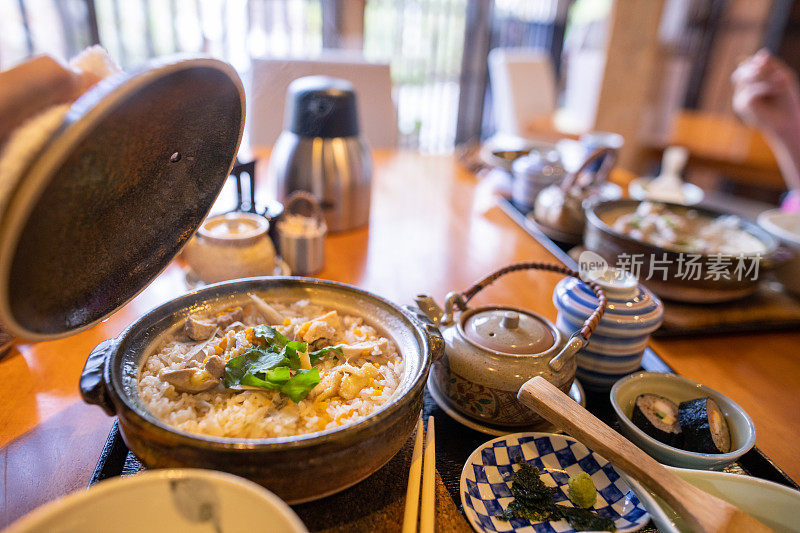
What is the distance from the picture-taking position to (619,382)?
1.06 m

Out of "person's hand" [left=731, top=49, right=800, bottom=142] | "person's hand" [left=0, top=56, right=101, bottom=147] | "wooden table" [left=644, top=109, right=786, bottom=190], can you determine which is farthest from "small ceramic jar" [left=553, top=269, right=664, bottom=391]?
"wooden table" [left=644, top=109, right=786, bottom=190]

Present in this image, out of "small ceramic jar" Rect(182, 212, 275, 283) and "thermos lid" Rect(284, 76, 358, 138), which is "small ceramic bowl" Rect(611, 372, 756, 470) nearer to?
"small ceramic jar" Rect(182, 212, 275, 283)

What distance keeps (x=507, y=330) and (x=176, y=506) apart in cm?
70

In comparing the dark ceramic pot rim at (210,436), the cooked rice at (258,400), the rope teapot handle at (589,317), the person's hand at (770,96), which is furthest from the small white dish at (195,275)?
the person's hand at (770,96)

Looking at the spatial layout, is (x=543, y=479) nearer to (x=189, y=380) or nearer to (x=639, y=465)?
(x=639, y=465)

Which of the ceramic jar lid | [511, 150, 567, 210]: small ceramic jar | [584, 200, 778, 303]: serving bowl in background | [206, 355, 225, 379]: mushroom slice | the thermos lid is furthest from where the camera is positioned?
[511, 150, 567, 210]: small ceramic jar

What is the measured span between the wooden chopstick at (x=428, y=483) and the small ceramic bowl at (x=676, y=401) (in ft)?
1.21

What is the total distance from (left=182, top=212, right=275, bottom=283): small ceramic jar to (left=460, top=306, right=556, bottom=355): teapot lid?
24.8 inches

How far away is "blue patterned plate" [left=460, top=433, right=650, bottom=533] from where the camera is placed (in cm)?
80

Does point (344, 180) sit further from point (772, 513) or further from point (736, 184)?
point (736, 184)

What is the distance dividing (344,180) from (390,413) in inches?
50.7

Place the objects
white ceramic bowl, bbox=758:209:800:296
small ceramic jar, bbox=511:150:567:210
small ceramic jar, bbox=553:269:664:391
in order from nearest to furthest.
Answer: small ceramic jar, bbox=553:269:664:391, white ceramic bowl, bbox=758:209:800:296, small ceramic jar, bbox=511:150:567:210

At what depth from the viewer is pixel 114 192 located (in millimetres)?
797

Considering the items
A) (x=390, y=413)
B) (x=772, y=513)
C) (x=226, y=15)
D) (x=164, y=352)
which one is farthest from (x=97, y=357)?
(x=226, y=15)
